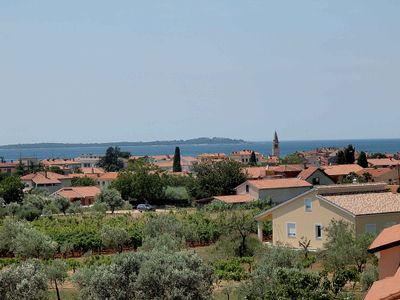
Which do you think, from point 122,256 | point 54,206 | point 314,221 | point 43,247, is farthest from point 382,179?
point 122,256

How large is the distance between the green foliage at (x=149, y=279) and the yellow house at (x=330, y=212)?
62.9ft

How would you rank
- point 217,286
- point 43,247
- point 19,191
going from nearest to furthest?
point 217,286, point 43,247, point 19,191

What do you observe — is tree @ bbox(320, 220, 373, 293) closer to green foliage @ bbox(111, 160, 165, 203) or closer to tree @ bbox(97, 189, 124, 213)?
tree @ bbox(97, 189, 124, 213)

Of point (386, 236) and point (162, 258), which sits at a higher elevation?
point (386, 236)

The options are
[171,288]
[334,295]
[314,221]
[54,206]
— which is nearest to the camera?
[334,295]

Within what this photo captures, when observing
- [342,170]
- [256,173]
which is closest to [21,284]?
[342,170]

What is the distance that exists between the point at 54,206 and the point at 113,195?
6617mm

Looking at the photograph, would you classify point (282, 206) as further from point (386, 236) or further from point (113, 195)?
point (113, 195)

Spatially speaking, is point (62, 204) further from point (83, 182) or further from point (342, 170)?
point (342, 170)

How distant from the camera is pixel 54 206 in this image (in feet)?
235

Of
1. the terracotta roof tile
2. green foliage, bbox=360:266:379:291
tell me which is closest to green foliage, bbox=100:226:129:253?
the terracotta roof tile

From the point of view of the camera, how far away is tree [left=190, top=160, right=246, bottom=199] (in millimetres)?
80188

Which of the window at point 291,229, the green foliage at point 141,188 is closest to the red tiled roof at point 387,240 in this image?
the window at point 291,229

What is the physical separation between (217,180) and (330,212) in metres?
40.5
